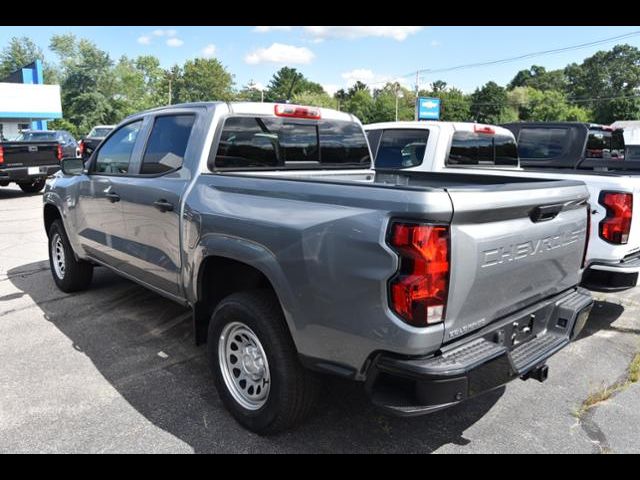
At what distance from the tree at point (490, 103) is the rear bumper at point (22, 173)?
75852mm

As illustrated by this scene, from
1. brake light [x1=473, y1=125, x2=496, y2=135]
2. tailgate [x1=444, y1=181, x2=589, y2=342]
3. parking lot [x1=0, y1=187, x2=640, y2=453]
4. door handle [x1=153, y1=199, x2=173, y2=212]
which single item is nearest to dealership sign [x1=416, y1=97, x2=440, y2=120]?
brake light [x1=473, y1=125, x2=496, y2=135]

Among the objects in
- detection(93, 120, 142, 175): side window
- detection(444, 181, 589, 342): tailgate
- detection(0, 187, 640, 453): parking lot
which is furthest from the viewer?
detection(93, 120, 142, 175): side window

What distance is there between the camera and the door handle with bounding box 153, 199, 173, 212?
3608 millimetres

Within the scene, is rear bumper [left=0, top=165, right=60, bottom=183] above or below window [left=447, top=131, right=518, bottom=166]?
below

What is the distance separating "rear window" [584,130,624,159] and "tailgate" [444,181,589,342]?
662 centimetres

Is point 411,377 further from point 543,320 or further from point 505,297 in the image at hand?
point 543,320

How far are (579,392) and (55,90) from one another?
51.6m

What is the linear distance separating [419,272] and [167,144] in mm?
2535

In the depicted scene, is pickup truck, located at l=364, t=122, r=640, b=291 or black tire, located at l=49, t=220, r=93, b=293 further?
black tire, located at l=49, t=220, r=93, b=293

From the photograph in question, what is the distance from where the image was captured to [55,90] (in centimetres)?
4581

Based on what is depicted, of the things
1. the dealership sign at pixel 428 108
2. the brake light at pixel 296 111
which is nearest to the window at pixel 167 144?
the brake light at pixel 296 111

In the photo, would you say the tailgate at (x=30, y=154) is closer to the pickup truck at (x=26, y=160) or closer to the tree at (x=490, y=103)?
the pickup truck at (x=26, y=160)

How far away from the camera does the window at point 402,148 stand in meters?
6.45

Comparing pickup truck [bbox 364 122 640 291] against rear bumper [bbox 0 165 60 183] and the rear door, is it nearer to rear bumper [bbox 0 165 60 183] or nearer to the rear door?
the rear door
